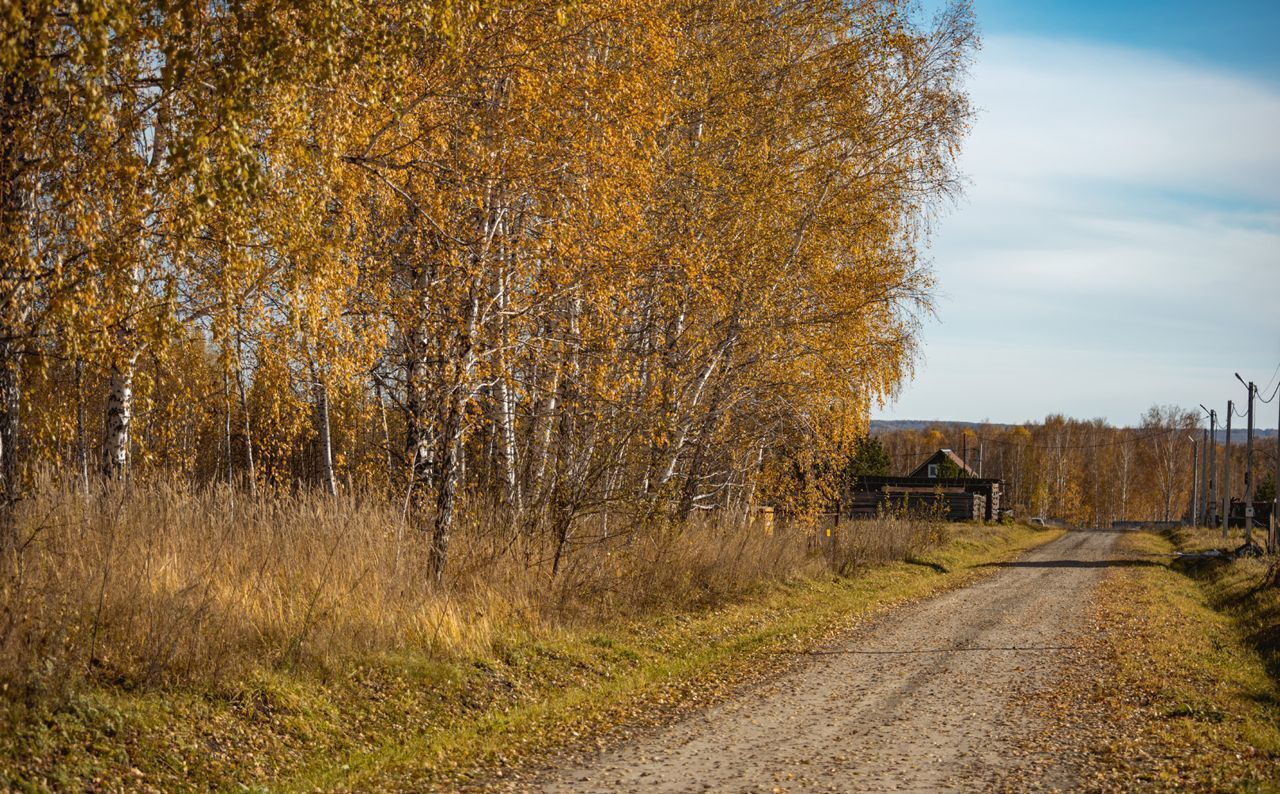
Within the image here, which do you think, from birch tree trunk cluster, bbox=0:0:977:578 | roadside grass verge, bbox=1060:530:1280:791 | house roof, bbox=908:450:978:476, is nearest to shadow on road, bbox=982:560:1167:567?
roadside grass verge, bbox=1060:530:1280:791

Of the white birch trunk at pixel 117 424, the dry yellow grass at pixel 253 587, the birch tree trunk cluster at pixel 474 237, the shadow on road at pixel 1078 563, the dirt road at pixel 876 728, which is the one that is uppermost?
the birch tree trunk cluster at pixel 474 237

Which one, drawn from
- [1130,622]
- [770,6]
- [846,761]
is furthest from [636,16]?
[1130,622]

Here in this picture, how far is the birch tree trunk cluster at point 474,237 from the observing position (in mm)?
7262

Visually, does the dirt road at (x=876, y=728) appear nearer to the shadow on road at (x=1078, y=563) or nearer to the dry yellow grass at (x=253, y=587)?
the dry yellow grass at (x=253, y=587)

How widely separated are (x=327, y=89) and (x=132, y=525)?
12.4 feet

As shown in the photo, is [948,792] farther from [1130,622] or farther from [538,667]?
[1130,622]

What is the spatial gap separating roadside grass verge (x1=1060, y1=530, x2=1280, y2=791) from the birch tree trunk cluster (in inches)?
218

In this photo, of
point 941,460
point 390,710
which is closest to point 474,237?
point 390,710

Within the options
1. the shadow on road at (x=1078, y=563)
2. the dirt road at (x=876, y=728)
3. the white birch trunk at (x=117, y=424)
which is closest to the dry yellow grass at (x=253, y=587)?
the white birch trunk at (x=117, y=424)

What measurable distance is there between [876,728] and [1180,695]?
11.4 feet

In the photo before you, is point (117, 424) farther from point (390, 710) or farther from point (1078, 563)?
point (1078, 563)

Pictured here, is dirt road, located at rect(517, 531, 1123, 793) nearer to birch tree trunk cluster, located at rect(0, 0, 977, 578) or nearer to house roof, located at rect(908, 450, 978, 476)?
birch tree trunk cluster, located at rect(0, 0, 977, 578)

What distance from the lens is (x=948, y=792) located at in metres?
6.96

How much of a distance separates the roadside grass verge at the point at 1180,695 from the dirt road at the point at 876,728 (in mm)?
468
